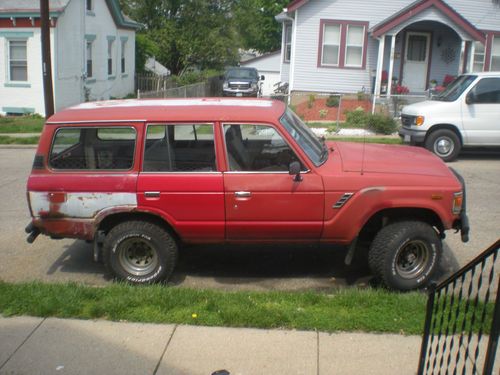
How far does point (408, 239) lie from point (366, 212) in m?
0.48

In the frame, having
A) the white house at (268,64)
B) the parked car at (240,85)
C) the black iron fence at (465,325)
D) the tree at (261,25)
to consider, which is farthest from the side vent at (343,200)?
the tree at (261,25)

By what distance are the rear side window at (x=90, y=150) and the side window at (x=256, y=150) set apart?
993mm

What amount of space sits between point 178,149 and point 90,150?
91 cm

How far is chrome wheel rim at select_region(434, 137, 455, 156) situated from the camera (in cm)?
1377

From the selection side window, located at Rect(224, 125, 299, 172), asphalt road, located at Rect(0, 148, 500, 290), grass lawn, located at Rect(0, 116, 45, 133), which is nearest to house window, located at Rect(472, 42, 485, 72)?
grass lawn, located at Rect(0, 116, 45, 133)

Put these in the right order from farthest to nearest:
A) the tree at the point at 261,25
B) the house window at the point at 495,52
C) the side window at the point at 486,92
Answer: the tree at the point at 261,25 → the house window at the point at 495,52 → the side window at the point at 486,92

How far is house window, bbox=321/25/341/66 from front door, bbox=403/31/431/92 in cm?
293

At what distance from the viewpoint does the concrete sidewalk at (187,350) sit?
4484mm

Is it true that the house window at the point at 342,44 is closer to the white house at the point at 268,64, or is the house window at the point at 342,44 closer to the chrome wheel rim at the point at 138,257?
the chrome wheel rim at the point at 138,257

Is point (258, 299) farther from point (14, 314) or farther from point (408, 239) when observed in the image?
point (14, 314)

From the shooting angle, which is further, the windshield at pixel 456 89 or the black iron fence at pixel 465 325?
the windshield at pixel 456 89

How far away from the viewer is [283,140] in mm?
6070

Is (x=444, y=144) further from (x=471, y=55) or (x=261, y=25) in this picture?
(x=261, y=25)

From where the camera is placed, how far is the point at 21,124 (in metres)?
20.2
